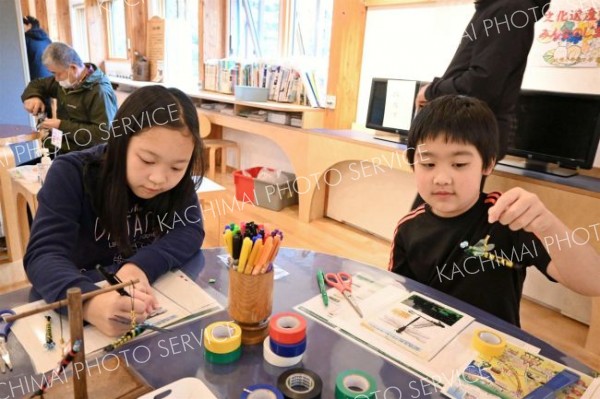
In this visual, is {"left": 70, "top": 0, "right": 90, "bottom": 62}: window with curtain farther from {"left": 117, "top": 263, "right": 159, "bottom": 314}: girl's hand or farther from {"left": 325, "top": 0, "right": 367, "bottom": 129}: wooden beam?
{"left": 117, "top": 263, "right": 159, "bottom": 314}: girl's hand

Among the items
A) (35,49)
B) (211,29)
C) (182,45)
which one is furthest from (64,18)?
(35,49)

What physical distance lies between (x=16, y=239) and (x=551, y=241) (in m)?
2.55

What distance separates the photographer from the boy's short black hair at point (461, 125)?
101 cm

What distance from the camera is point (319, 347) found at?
716 mm

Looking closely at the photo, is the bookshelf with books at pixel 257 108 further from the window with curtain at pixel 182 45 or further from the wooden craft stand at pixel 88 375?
the wooden craft stand at pixel 88 375

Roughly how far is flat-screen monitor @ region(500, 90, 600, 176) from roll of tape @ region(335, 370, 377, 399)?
5.78 feet

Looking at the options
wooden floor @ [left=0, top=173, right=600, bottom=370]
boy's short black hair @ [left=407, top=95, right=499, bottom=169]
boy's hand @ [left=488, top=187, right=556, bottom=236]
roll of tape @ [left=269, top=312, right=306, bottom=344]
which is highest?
boy's short black hair @ [left=407, top=95, right=499, bottom=169]

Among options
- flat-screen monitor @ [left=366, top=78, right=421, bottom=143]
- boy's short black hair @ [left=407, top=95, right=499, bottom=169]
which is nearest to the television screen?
flat-screen monitor @ [left=366, top=78, right=421, bottom=143]

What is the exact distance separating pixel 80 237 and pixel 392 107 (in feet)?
7.09

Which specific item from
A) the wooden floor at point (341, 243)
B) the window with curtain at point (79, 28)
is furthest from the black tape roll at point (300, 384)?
the window with curtain at point (79, 28)

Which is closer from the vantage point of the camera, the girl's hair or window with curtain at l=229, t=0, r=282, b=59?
the girl's hair

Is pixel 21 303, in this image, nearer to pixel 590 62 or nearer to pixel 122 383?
pixel 122 383

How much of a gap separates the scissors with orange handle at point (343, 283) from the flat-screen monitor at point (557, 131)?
150 centimetres

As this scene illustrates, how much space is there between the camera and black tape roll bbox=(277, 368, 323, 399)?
0.59 metres
